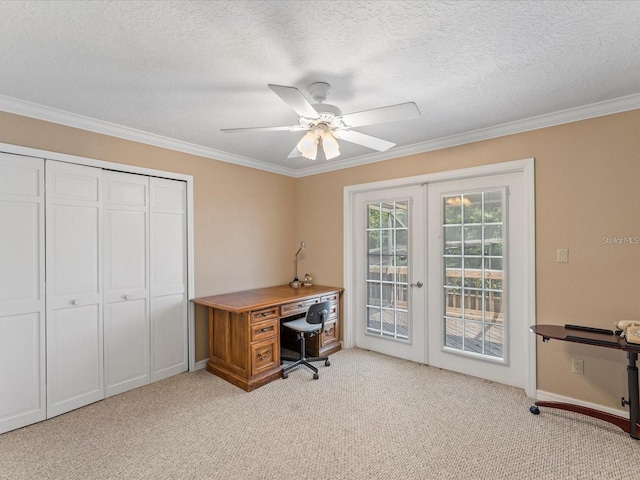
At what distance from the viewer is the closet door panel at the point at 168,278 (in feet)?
10.3

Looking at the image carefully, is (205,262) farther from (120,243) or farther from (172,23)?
(172,23)

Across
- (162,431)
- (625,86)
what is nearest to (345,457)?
(162,431)

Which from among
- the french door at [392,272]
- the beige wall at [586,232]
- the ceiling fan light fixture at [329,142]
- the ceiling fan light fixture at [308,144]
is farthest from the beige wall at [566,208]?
the ceiling fan light fixture at [308,144]

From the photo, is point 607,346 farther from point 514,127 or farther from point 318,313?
point 318,313

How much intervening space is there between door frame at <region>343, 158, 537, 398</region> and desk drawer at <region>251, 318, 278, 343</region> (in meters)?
1.18

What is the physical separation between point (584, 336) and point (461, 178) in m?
1.70

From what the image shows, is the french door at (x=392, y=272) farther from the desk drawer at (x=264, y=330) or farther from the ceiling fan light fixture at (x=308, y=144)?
the ceiling fan light fixture at (x=308, y=144)

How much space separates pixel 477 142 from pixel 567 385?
2271 mm

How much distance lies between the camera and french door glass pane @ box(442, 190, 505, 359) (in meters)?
3.06

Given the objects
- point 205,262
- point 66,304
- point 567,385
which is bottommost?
point 567,385

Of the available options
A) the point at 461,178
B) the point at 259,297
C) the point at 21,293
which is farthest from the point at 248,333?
the point at 461,178

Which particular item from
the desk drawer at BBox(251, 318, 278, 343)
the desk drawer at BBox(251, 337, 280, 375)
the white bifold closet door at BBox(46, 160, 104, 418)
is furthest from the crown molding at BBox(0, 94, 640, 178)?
the desk drawer at BBox(251, 337, 280, 375)

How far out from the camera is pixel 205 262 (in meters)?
3.55

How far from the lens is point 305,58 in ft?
5.87
